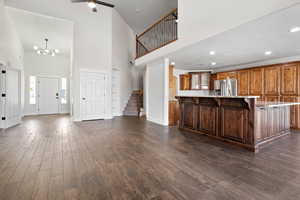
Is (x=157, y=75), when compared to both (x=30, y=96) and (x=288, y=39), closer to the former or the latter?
(x=288, y=39)

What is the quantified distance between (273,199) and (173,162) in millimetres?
1252

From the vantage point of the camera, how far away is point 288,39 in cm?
337

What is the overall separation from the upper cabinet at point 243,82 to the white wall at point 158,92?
3249 mm

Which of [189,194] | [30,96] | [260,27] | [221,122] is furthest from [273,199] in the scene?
[30,96]

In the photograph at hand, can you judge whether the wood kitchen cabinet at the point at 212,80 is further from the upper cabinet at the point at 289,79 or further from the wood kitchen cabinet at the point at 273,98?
the upper cabinet at the point at 289,79

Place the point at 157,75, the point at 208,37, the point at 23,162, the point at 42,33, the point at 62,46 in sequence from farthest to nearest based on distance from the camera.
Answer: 1. the point at 62,46
2. the point at 42,33
3. the point at 157,75
4. the point at 208,37
5. the point at 23,162

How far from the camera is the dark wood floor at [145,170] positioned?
163cm

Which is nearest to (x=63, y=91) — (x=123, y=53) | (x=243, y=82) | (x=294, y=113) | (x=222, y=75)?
(x=123, y=53)

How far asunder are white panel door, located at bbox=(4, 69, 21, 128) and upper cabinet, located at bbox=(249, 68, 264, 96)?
8828 mm

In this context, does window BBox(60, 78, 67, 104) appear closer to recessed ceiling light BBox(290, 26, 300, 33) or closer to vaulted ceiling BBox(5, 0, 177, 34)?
vaulted ceiling BBox(5, 0, 177, 34)

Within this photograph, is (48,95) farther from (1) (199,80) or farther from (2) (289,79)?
(2) (289,79)

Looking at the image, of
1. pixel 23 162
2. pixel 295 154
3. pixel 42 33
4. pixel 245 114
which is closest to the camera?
pixel 23 162

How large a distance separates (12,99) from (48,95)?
361 cm

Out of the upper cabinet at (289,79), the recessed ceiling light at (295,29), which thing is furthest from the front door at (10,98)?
the upper cabinet at (289,79)
